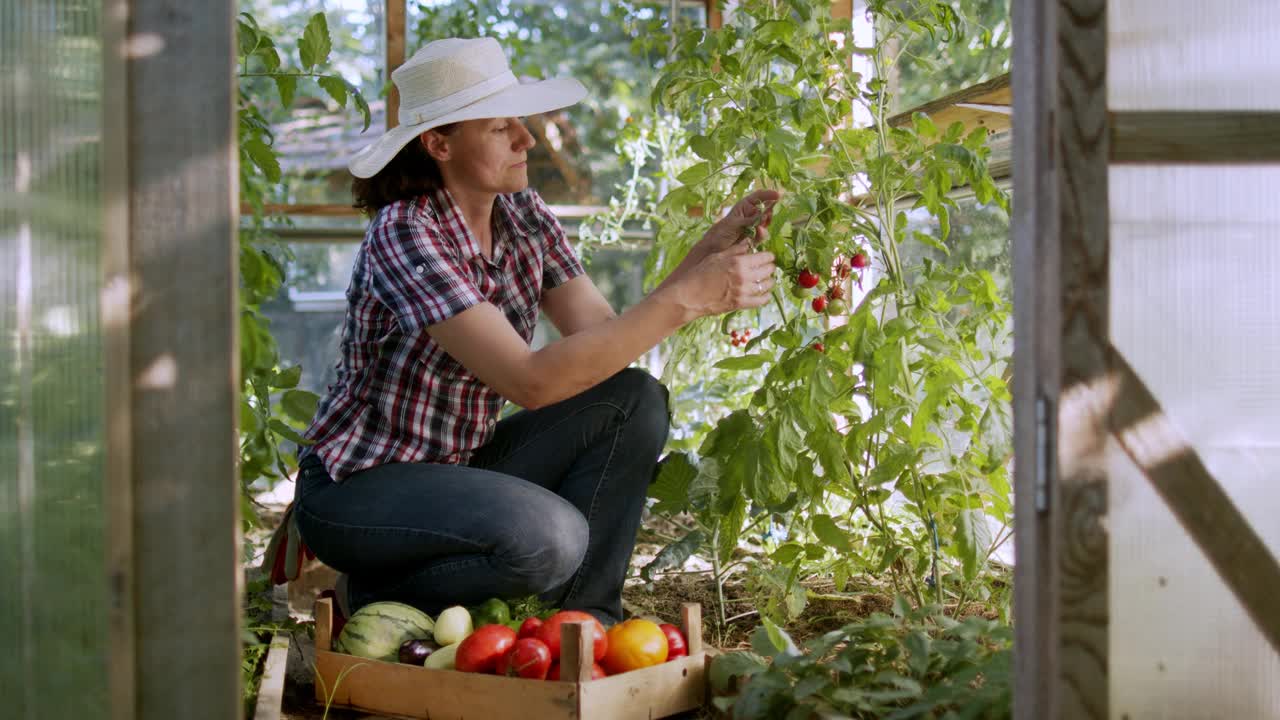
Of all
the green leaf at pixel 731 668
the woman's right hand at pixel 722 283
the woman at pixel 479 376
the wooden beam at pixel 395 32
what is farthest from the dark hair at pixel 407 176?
the wooden beam at pixel 395 32

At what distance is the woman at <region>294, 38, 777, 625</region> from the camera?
1962 mm

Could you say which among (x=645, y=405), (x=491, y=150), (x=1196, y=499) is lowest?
(x=645, y=405)

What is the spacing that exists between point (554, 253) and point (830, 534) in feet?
2.59

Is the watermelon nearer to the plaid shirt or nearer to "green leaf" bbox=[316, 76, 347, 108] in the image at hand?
the plaid shirt

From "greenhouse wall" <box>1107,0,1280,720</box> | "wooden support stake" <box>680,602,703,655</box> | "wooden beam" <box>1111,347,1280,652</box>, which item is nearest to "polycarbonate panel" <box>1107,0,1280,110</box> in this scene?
"greenhouse wall" <box>1107,0,1280,720</box>

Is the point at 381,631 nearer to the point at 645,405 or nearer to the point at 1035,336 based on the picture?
the point at 645,405

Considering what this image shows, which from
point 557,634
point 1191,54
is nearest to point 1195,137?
point 1191,54

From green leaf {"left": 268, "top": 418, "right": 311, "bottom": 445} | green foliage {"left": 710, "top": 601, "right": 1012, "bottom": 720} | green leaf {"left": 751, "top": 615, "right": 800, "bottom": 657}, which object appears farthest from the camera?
green leaf {"left": 268, "top": 418, "right": 311, "bottom": 445}

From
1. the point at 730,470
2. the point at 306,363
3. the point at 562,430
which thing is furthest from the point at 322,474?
the point at 306,363

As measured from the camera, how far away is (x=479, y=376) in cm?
198

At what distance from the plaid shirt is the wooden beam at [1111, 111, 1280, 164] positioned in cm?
115

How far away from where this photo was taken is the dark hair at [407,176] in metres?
2.19

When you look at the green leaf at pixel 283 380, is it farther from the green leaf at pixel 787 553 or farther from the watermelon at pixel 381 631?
the green leaf at pixel 787 553

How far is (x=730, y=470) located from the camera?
2117 millimetres
